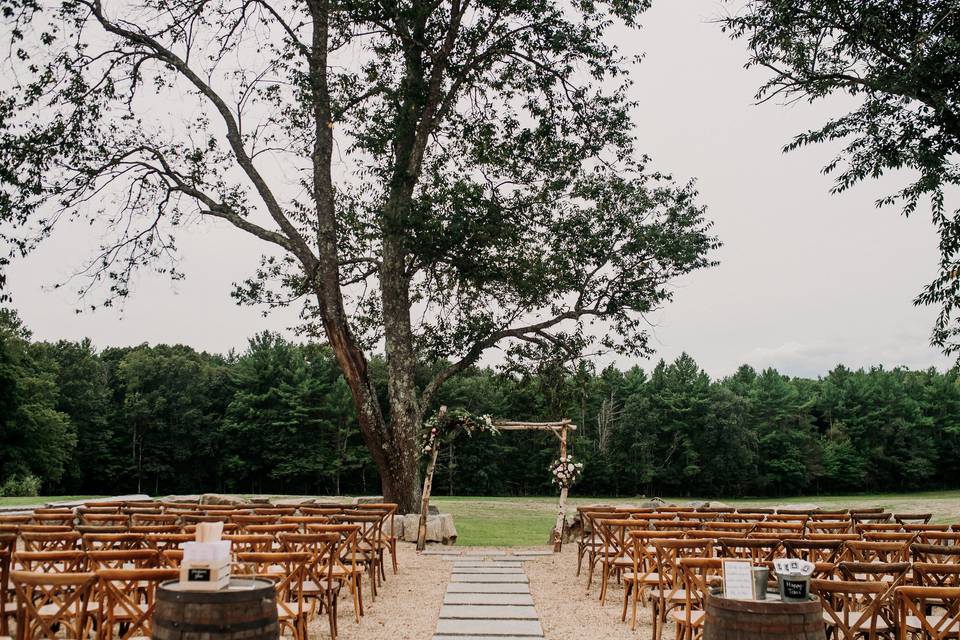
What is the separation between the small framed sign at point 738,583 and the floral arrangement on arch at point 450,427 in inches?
402

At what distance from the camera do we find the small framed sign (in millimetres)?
3986

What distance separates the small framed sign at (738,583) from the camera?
13.1ft

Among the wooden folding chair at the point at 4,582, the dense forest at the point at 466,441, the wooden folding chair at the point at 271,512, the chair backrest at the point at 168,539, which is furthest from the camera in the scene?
the dense forest at the point at 466,441

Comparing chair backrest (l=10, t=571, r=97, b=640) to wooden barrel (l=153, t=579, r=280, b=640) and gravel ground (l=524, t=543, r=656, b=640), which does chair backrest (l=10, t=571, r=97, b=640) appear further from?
gravel ground (l=524, t=543, r=656, b=640)

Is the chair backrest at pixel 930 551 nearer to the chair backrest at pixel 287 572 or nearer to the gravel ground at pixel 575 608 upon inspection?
the gravel ground at pixel 575 608

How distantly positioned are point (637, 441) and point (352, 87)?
35522mm

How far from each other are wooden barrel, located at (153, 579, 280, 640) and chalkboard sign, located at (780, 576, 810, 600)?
8.31ft

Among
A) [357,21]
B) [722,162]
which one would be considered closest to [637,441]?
[722,162]

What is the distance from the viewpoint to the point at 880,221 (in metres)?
16.2

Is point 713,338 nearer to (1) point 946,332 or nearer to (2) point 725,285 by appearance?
(2) point 725,285

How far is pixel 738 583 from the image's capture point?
4012 mm

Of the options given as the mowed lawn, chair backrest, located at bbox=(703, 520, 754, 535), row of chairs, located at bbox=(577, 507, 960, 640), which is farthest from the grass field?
chair backrest, located at bbox=(703, 520, 754, 535)

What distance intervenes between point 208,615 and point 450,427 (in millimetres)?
10641

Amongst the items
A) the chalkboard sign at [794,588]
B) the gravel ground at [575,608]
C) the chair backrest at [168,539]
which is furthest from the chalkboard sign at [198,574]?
the gravel ground at [575,608]
